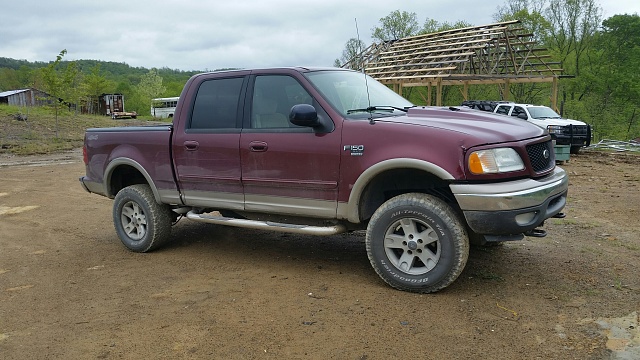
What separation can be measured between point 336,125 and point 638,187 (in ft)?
26.9

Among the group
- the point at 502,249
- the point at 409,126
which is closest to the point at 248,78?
the point at 409,126

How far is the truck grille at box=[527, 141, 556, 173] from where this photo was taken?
4.20 m

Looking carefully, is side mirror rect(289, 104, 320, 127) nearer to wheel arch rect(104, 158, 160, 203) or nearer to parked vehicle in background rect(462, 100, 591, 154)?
wheel arch rect(104, 158, 160, 203)

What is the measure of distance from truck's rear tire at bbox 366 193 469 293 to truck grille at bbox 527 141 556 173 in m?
0.78

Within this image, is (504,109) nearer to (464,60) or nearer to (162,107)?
(464,60)

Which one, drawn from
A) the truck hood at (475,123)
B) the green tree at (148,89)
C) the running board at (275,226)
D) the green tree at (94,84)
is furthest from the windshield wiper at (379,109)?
the green tree at (148,89)

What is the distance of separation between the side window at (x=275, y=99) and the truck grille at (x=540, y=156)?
77.9 inches

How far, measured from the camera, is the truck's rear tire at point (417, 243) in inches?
162

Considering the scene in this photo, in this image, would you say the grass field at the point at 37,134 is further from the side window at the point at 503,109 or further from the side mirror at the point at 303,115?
the side mirror at the point at 303,115

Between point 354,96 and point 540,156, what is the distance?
70.4 inches

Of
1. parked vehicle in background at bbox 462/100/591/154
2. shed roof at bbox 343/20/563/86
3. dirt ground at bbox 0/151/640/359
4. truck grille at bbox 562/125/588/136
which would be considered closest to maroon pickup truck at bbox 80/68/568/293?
dirt ground at bbox 0/151/640/359

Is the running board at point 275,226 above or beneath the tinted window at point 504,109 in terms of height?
beneath

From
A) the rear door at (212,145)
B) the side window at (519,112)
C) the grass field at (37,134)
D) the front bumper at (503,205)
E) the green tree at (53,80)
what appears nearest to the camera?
the front bumper at (503,205)

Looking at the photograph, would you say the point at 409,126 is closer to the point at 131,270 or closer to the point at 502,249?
the point at 502,249
